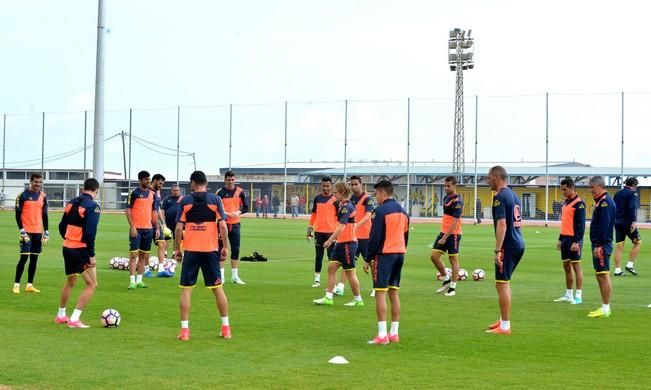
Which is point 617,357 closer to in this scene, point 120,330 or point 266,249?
point 120,330

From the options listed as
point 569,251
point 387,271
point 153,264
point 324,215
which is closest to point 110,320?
point 387,271

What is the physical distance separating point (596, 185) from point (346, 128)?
4878 cm

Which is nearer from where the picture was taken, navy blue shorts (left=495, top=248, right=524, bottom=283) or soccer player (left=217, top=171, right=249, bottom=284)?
navy blue shorts (left=495, top=248, right=524, bottom=283)

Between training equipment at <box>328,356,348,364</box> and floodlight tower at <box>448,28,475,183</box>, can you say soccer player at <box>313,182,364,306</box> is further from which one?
floodlight tower at <box>448,28,475,183</box>

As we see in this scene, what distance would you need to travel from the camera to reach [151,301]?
16.7m

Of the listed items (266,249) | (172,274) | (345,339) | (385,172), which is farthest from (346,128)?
(345,339)

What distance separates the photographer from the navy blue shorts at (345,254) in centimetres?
1659

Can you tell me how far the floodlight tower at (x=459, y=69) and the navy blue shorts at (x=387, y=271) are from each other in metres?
49.3

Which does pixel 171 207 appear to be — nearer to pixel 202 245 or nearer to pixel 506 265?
pixel 202 245

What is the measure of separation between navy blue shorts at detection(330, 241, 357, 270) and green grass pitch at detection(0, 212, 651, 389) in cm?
82

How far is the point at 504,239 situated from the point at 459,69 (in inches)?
2258

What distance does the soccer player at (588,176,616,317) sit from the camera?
15.2 metres

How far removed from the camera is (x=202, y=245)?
12477mm

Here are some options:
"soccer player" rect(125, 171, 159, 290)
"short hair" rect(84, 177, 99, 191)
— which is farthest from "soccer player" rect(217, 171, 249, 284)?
"short hair" rect(84, 177, 99, 191)
